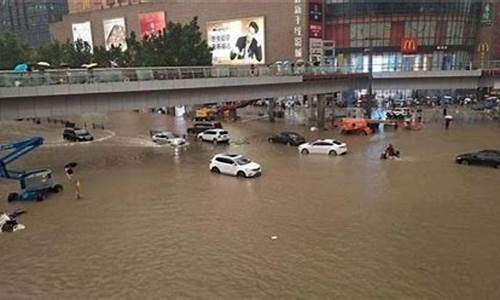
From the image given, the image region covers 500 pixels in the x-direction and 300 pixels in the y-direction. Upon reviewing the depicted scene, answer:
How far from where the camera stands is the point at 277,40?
94.9 meters

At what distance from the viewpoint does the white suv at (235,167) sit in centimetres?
3278

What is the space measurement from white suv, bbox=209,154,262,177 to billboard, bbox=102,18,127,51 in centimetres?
9938

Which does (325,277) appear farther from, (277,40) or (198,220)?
(277,40)

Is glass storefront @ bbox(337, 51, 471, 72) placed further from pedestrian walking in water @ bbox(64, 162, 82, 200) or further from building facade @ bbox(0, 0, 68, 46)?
building facade @ bbox(0, 0, 68, 46)

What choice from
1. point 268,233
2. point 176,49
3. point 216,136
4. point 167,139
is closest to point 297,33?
point 176,49

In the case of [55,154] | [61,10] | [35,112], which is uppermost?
[61,10]

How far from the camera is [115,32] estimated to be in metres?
129

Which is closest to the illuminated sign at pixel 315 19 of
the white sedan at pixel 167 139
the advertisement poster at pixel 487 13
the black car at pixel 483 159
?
the advertisement poster at pixel 487 13

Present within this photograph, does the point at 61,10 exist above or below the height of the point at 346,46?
above

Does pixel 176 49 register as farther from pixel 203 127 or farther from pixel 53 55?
pixel 53 55

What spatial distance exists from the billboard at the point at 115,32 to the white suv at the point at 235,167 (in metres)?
99.4

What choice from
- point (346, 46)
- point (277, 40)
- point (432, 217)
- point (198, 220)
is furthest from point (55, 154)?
point (346, 46)

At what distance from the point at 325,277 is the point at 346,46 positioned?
8534 centimetres

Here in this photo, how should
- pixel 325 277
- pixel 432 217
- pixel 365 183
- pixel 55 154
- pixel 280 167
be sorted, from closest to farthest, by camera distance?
pixel 325 277, pixel 432 217, pixel 365 183, pixel 280 167, pixel 55 154
